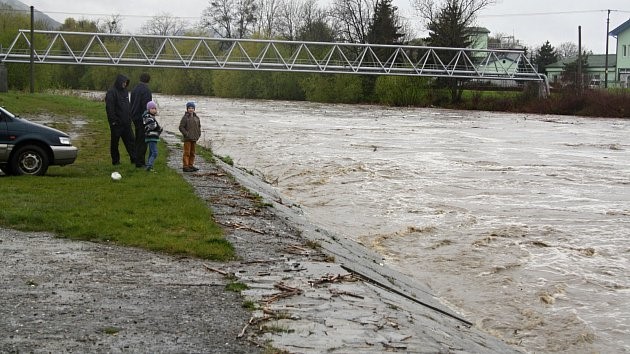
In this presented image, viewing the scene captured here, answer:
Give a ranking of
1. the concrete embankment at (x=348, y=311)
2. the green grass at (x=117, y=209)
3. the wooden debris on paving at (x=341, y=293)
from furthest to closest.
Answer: the green grass at (x=117, y=209) → the wooden debris on paving at (x=341, y=293) → the concrete embankment at (x=348, y=311)

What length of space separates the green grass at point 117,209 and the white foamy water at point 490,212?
310cm

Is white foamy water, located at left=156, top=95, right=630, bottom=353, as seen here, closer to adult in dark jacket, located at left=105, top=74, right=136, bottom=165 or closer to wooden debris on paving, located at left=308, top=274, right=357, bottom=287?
wooden debris on paving, located at left=308, top=274, right=357, bottom=287

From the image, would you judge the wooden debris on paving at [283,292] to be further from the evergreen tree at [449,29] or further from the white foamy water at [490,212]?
the evergreen tree at [449,29]

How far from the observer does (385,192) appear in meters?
20.6

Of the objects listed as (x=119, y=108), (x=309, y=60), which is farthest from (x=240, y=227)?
(x=309, y=60)

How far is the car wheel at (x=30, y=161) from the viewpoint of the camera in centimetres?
1520

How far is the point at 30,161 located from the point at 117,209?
4.37 m

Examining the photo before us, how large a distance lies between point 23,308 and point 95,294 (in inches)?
29.3

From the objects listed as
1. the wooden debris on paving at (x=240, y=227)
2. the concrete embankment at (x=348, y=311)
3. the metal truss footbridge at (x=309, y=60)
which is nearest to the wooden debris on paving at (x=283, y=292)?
the concrete embankment at (x=348, y=311)

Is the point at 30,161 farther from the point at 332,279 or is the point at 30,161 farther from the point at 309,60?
the point at 309,60

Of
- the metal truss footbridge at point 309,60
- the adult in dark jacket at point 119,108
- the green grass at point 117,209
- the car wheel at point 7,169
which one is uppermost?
the metal truss footbridge at point 309,60

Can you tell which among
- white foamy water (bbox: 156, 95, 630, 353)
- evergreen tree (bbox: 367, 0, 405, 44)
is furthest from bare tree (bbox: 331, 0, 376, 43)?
white foamy water (bbox: 156, 95, 630, 353)

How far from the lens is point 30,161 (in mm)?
15367

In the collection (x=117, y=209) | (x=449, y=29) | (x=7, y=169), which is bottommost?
(x=117, y=209)
